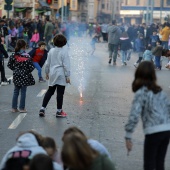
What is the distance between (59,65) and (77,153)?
773 cm

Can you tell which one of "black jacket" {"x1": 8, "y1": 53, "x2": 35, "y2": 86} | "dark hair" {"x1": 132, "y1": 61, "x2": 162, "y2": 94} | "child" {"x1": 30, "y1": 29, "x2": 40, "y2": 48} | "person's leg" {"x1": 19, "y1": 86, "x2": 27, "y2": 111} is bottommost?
"child" {"x1": 30, "y1": 29, "x2": 40, "y2": 48}

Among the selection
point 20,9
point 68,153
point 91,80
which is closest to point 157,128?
point 68,153

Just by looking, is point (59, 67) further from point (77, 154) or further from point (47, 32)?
point (47, 32)

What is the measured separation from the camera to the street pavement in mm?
10234

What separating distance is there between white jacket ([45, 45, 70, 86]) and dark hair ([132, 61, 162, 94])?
18.6 feet

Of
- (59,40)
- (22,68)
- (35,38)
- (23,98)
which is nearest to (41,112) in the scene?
(23,98)

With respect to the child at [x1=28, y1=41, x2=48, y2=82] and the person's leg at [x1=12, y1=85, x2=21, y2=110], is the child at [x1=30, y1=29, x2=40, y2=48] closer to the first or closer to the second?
the child at [x1=28, y1=41, x2=48, y2=82]

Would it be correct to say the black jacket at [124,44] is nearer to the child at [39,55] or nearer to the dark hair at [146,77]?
the child at [39,55]

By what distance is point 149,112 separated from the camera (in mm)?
7090

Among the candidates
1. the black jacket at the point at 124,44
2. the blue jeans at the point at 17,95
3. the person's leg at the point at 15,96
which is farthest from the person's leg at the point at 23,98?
the black jacket at the point at 124,44

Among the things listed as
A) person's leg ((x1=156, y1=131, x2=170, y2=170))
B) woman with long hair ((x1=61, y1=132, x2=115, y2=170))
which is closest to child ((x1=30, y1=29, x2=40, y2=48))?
person's leg ((x1=156, y1=131, x2=170, y2=170))

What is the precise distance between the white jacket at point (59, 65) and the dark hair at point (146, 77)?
5.65 m

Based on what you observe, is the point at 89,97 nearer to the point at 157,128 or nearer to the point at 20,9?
the point at 157,128

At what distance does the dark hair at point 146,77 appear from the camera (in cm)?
698
